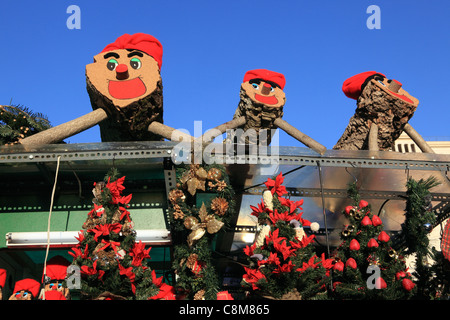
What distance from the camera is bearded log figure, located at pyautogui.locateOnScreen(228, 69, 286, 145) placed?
6711 millimetres

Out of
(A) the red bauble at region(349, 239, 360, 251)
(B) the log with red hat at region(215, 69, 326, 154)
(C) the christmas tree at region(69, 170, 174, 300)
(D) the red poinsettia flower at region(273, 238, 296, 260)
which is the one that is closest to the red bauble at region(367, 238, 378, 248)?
(A) the red bauble at region(349, 239, 360, 251)

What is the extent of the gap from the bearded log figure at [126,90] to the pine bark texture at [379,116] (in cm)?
304

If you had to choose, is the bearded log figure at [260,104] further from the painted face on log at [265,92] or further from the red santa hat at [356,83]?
the red santa hat at [356,83]

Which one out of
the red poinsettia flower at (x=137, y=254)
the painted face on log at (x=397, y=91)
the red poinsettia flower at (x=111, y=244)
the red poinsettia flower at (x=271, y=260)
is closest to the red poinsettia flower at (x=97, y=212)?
the red poinsettia flower at (x=111, y=244)

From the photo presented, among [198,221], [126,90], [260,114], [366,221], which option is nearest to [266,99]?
[260,114]

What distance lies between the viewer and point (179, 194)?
232 inches

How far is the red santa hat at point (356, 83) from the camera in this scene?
7613 millimetres

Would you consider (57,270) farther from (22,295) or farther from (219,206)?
(219,206)

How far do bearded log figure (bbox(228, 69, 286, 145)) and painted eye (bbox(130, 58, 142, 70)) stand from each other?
146 cm

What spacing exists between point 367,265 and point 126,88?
12.2 feet

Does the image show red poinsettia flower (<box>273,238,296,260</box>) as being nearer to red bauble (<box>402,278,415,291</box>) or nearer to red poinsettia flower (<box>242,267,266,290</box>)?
red poinsettia flower (<box>242,267,266,290</box>)

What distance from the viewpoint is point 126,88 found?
20.9 ft

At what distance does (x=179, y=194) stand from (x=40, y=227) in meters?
2.34

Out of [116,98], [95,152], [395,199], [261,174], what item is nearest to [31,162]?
[95,152]
